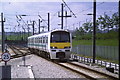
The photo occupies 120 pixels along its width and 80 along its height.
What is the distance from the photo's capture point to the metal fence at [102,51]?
27.4 m

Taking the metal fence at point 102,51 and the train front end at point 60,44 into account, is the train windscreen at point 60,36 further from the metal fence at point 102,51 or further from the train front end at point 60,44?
the metal fence at point 102,51

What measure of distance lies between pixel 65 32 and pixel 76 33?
2200 centimetres

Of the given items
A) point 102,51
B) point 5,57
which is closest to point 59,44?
point 102,51

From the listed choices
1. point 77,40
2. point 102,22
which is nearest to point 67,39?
point 102,22

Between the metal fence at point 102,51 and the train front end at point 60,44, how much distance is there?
4.40 metres

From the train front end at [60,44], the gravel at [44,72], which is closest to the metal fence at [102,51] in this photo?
the train front end at [60,44]

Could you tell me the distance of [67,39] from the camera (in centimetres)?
2616

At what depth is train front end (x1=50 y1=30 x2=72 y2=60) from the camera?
2569 centimetres

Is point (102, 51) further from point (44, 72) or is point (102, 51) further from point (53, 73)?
point (53, 73)

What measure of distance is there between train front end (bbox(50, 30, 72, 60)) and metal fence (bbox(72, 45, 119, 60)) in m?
4.40

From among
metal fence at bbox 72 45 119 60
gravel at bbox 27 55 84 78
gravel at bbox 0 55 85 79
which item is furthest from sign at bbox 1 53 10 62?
metal fence at bbox 72 45 119 60

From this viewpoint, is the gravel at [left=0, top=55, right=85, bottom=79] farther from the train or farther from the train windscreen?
the train windscreen

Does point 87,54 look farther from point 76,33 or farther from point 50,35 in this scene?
point 50,35

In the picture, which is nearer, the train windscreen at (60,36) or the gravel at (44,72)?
the gravel at (44,72)
